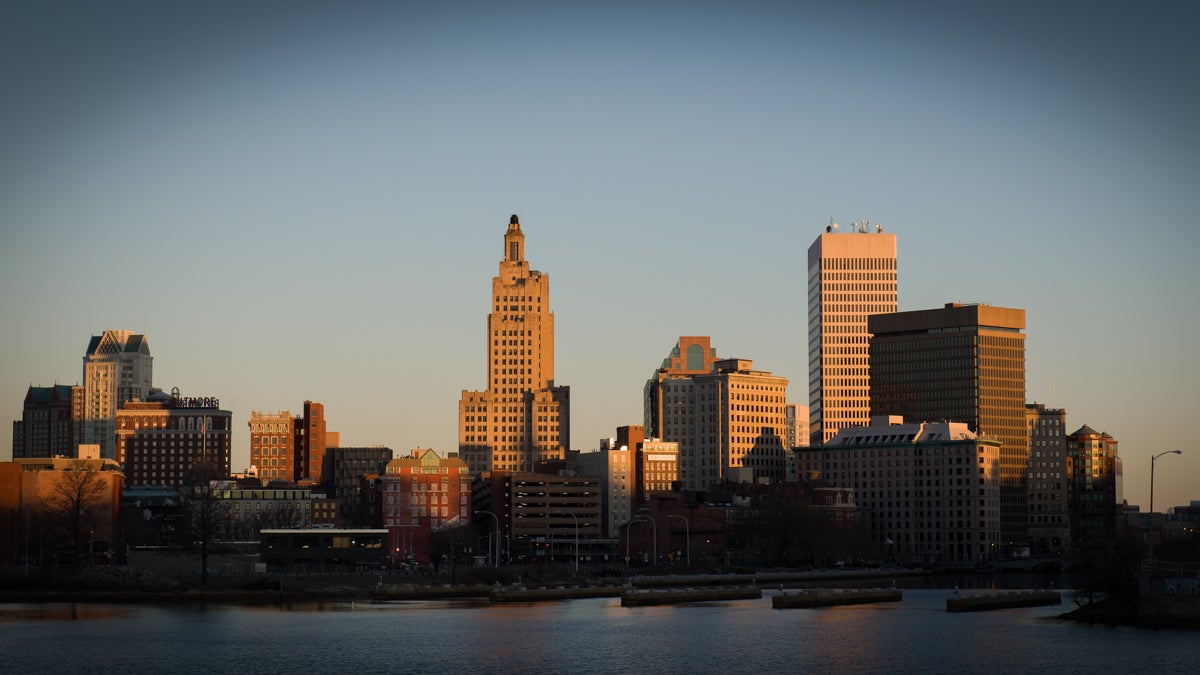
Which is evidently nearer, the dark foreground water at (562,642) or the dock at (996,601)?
the dark foreground water at (562,642)

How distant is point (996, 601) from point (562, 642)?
6771 centimetres

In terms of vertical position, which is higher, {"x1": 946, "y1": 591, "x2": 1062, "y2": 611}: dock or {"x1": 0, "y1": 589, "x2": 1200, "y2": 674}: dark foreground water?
{"x1": 0, "y1": 589, "x2": 1200, "y2": 674}: dark foreground water

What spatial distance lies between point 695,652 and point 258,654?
110ft

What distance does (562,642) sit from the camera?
143000 mm

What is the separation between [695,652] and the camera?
136 meters

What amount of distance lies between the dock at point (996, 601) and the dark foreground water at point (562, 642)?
407 cm

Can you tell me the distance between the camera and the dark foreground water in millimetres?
124438

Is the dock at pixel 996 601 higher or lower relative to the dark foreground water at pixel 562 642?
lower

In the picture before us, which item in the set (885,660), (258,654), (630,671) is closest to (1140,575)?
(885,660)

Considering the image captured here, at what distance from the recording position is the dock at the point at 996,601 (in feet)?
608

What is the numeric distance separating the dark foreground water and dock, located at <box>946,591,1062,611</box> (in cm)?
407

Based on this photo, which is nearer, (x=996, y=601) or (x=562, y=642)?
(x=562, y=642)

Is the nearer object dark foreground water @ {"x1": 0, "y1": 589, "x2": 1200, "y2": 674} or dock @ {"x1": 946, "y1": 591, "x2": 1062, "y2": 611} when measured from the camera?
dark foreground water @ {"x1": 0, "y1": 589, "x2": 1200, "y2": 674}

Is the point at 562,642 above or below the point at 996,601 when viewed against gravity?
above
